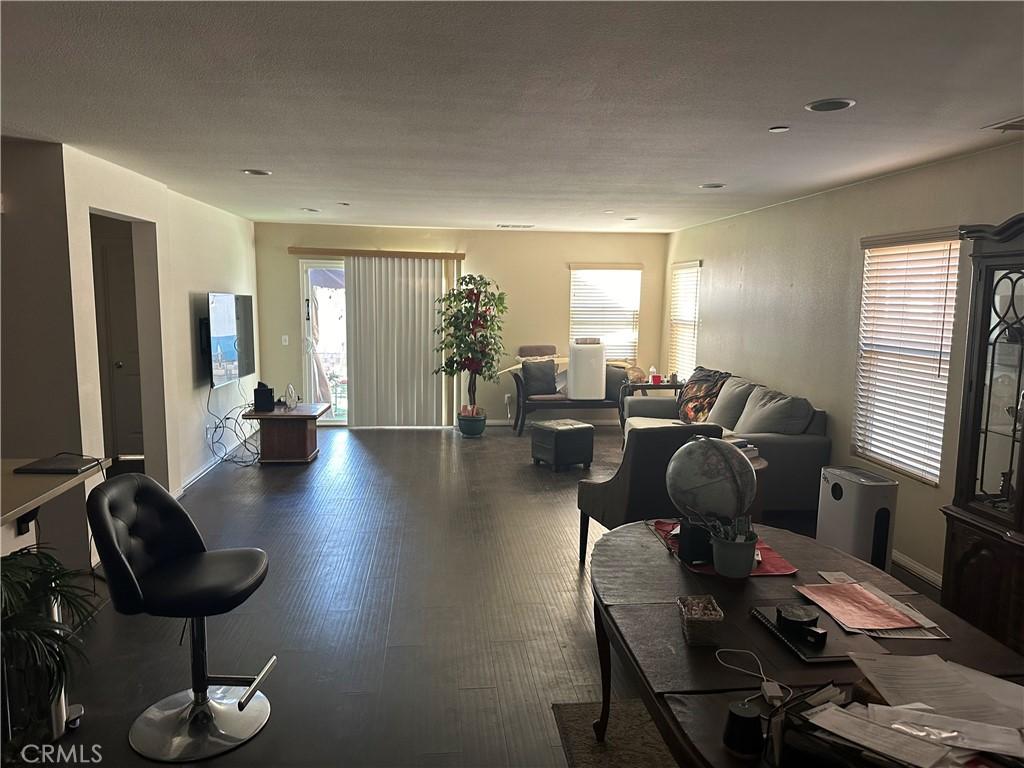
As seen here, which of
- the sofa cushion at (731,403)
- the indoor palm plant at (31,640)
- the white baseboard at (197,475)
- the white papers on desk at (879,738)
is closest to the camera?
the white papers on desk at (879,738)

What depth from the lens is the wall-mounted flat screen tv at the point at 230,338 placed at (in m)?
6.07

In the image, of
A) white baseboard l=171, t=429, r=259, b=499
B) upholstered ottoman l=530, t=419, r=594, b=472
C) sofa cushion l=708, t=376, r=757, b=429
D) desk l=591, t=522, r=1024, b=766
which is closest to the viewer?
desk l=591, t=522, r=1024, b=766

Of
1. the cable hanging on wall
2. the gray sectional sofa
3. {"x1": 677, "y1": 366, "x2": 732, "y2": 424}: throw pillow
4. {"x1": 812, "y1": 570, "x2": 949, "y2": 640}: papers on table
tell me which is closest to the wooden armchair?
the gray sectional sofa

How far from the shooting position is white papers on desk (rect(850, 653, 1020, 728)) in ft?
4.72

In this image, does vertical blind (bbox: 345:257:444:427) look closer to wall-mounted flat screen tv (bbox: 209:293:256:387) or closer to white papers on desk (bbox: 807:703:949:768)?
wall-mounted flat screen tv (bbox: 209:293:256:387)

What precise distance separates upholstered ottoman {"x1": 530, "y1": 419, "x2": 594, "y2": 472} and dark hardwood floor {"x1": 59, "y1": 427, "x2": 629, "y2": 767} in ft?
2.50

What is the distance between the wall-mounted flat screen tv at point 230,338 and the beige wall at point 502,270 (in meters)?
0.63

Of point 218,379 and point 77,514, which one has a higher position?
point 218,379

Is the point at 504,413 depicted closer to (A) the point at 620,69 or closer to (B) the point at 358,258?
(B) the point at 358,258

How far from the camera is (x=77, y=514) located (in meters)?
3.81

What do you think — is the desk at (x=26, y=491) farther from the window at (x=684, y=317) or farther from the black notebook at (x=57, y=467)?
the window at (x=684, y=317)

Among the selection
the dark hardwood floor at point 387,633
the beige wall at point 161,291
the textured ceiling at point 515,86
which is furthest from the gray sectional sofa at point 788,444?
the beige wall at point 161,291

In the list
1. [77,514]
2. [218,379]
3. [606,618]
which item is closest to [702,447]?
[606,618]

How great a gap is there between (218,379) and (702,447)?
5126 mm
